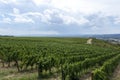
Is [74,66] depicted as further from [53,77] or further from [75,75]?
[53,77]

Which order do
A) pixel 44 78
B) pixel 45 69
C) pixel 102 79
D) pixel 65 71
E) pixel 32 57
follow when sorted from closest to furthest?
pixel 102 79 → pixel 65 71 → pixel 44 78 → pixel 45 69 → pixel 32 57

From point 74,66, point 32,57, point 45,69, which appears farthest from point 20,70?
point 74,66

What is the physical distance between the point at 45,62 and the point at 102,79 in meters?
12.8

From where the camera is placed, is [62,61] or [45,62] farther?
[62,61]

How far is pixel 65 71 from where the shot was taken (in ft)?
123

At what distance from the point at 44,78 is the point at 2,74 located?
8.67 meters

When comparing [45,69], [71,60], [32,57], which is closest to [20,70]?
[32,57]

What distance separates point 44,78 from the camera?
40812mm

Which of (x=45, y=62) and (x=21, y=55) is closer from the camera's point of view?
(x=45, y=62)

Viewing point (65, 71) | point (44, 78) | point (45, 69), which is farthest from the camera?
point (45, 69)

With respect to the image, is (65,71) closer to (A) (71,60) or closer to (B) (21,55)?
(A) (71,60)

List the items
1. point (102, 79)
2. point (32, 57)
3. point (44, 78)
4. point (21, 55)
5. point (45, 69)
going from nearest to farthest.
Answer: point (102, 79)
point (44, 78)
point (45, 69)
point (32, 57)
point (21, 55)

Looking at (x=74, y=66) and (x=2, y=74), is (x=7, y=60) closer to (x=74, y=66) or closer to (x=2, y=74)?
(x=2, y=74)

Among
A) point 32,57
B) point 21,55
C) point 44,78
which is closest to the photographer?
point 44,78
